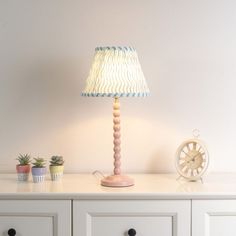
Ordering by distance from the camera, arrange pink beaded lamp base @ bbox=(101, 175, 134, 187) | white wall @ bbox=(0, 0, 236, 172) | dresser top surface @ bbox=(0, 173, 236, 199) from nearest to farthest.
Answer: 1. dresser top surface @ bbox=(0, 173, 236, 199)
2. pink beaded lamp base @ bbox=(101, 175, 134, 187)
3. white wall @ bbox=(0, 0, 236, 172)

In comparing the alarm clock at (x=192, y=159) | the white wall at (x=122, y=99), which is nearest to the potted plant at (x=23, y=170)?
the white wall at (x=122, y=99)

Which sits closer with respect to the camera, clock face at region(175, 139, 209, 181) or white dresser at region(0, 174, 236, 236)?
white dresser at region(0, 174, 236, 236)

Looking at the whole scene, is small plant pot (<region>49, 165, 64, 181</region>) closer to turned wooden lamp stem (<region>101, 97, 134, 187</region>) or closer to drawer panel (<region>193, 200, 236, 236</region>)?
turned wooden lamp stem (<region>101, 97, 134, 187</region>)

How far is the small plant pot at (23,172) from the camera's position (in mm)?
1928

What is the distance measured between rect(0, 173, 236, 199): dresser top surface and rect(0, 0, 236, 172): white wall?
0.20m

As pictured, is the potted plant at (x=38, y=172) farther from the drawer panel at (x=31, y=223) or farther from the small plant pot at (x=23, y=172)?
the drawer panel at (x=31, y=223)

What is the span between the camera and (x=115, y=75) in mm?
1771

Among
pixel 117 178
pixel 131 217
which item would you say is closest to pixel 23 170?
pixel 117 178

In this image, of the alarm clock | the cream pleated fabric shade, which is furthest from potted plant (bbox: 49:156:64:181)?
the alarm clock

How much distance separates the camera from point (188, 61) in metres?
2.13

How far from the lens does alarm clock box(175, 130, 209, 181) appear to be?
1.95 meters

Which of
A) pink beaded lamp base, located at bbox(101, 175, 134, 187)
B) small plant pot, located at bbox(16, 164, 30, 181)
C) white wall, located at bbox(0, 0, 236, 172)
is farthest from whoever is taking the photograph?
white wall, located at bbox(0, 0, 236, 172)

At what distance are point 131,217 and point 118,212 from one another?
0.19ft

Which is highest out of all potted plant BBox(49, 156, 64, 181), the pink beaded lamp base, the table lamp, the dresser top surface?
the table lamp
